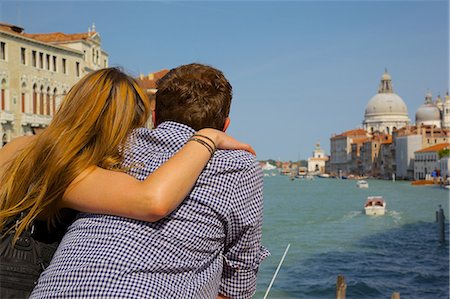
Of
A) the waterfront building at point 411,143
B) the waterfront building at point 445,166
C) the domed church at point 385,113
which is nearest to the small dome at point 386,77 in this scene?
the domed church at point 385,113

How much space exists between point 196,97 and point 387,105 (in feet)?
307

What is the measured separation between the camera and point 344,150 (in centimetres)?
9269

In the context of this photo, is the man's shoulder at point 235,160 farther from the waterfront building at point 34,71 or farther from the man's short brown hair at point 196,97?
the waterfront building at point 34,71

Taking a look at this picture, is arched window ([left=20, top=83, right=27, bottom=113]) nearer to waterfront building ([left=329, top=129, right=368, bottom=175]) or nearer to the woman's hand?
the woman's hand

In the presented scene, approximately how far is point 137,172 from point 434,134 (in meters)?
73.0

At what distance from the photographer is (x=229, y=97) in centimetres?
122

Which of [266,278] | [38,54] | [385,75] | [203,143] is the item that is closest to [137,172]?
[203,143]

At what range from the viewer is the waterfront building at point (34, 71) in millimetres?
18812

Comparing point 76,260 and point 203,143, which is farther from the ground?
point 203,143

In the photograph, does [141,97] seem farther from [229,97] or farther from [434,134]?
[434,134]

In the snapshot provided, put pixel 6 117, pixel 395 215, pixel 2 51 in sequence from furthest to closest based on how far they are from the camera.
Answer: pixel 395 215 < pixel 2 51 < pixel 6 117

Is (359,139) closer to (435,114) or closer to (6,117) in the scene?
(435,114)

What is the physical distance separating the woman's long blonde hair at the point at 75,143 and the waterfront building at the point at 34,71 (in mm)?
17226

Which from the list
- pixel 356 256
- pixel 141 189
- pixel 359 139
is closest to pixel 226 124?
pixel 141 189
